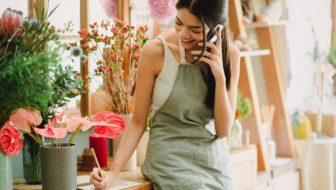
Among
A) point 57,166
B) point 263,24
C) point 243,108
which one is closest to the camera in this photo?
point 57,166

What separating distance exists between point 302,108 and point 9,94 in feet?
9.85

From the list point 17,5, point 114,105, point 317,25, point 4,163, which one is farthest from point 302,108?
point 4,163

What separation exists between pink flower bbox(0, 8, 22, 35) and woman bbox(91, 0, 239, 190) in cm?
57

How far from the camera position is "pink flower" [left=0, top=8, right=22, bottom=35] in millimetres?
1401

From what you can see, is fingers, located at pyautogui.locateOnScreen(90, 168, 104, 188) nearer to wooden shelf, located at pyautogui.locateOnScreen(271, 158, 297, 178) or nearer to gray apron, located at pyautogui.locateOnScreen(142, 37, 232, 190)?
gray apron, located at pyautogui.locateOnScreen(142, 37, 232, 190)

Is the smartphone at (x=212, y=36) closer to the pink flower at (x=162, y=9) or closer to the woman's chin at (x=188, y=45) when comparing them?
the woman's chin at (x=188, y=45)

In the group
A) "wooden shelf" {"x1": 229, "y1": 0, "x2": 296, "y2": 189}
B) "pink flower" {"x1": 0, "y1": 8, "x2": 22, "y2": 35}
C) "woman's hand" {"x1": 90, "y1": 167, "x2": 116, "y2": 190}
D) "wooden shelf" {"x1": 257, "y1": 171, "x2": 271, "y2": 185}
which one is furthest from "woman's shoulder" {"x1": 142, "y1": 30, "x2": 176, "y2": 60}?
"wooden shelf" {"x1": 257, "y1": 171, "x2": 271, "y2": 185}

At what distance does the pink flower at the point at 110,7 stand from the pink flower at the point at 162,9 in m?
0.17

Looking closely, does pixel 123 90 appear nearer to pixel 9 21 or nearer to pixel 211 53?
pixel 211 53

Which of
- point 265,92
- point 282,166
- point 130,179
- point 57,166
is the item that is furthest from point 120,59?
point 265,92

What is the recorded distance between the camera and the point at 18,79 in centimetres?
139

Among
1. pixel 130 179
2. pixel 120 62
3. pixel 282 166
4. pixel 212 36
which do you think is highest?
pixel 212 36

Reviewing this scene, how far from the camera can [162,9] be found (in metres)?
2.47

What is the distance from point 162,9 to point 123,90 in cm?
50
